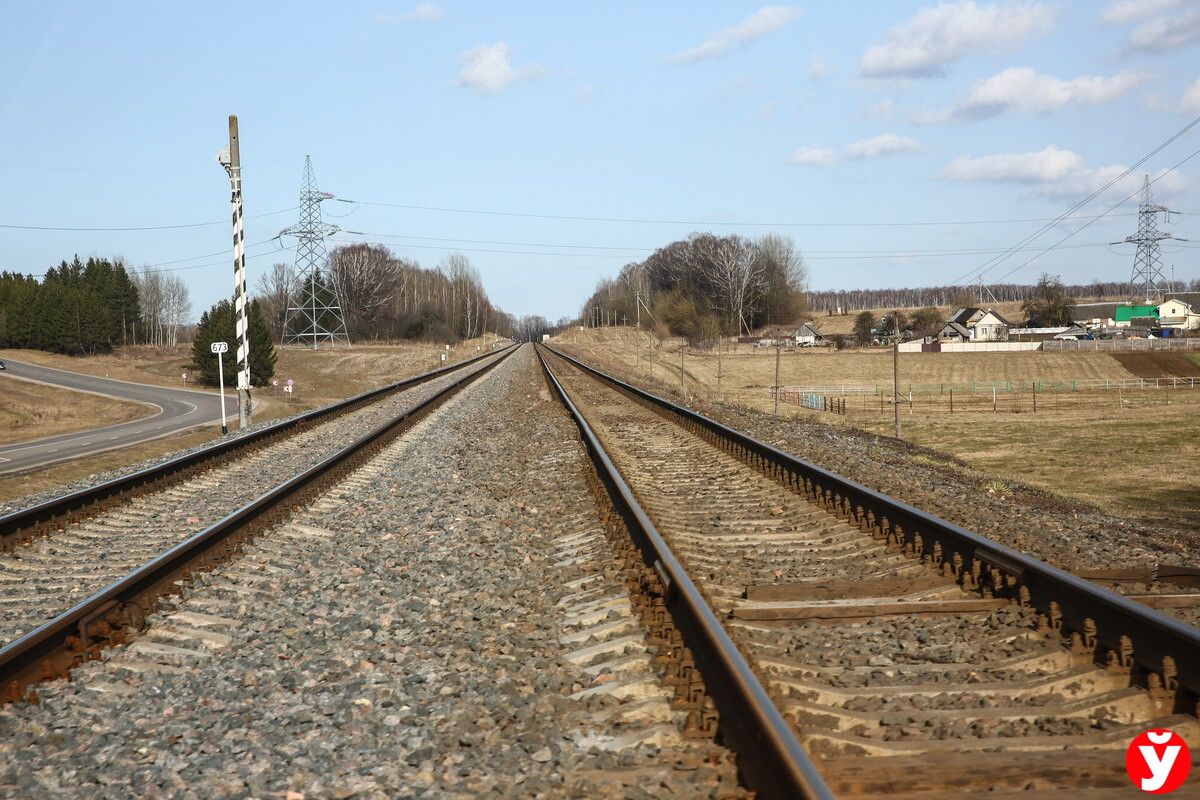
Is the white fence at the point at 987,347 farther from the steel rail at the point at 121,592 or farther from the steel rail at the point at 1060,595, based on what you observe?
the steel rail at the point at 121,592

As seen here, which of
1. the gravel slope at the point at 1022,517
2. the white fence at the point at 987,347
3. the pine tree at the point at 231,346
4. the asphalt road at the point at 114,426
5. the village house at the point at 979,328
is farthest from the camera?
the village house at the point at 979,328

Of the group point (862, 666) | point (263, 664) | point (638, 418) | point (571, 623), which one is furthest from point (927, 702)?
point (638, 418)

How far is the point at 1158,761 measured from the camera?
361 cm

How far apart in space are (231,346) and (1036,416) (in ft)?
137

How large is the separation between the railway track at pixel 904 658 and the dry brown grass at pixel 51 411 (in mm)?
37834

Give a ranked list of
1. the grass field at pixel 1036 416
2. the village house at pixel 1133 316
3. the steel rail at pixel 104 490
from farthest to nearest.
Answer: the village house at pixel 1133 316 → the grass field at pixel 1036 416 → the steel rail at pixel 104 490

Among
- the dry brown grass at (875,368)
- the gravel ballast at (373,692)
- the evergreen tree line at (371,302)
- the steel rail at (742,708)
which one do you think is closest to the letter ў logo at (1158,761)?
the steel rail at (742,708)

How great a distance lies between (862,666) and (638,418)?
56.2 ft

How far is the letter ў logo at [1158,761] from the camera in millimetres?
3457

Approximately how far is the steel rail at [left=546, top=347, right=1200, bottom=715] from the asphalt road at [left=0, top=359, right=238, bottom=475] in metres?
23.0

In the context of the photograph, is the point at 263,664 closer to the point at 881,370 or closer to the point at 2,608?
the point at 2,608

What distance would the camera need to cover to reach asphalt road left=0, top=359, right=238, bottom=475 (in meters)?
30.7

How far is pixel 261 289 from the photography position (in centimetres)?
16325

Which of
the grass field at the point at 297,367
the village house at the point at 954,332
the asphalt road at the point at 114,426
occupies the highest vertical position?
the village house at the point at 954,332
